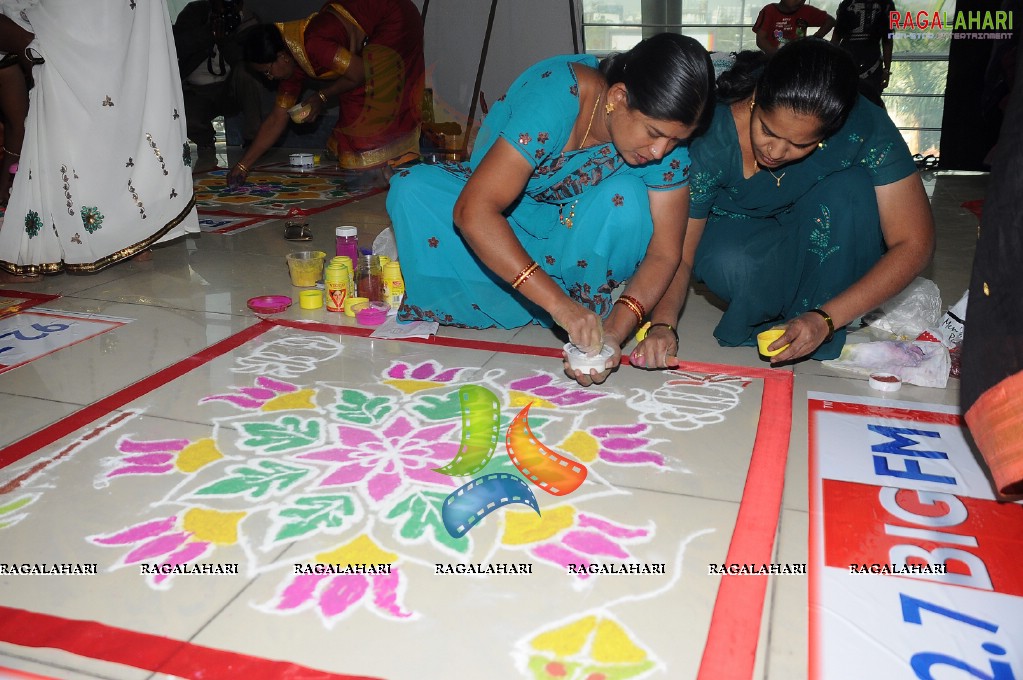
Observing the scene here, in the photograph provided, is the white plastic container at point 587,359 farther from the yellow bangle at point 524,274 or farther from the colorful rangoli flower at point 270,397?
the colorful rangoli flower at point 270,397

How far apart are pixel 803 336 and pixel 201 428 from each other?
1395 mm

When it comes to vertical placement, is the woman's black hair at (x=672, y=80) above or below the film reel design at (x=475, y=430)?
above

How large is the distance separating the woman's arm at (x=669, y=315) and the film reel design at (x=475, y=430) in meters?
0.40

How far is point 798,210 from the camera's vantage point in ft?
7.37

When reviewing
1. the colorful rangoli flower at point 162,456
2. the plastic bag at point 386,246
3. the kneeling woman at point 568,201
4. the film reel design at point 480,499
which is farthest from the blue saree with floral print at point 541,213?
the colorful rangoli flower at point 162,456

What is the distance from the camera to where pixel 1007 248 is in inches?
44.9

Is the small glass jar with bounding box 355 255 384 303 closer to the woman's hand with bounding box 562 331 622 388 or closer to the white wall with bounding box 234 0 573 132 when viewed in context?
the woman's hand with bounding box 562 331 622 388

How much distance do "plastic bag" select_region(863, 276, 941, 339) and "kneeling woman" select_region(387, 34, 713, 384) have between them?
2.50 feet

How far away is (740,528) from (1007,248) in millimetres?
616

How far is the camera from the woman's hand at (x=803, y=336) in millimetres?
1995

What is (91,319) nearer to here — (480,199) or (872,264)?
(480,199)

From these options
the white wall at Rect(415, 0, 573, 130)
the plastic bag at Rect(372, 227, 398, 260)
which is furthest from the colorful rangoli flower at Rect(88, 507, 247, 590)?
the white wall at Rect(415, 0, 573, 130)

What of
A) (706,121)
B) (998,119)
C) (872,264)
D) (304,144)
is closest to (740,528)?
(706,121)

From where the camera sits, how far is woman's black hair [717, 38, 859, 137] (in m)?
1.75
